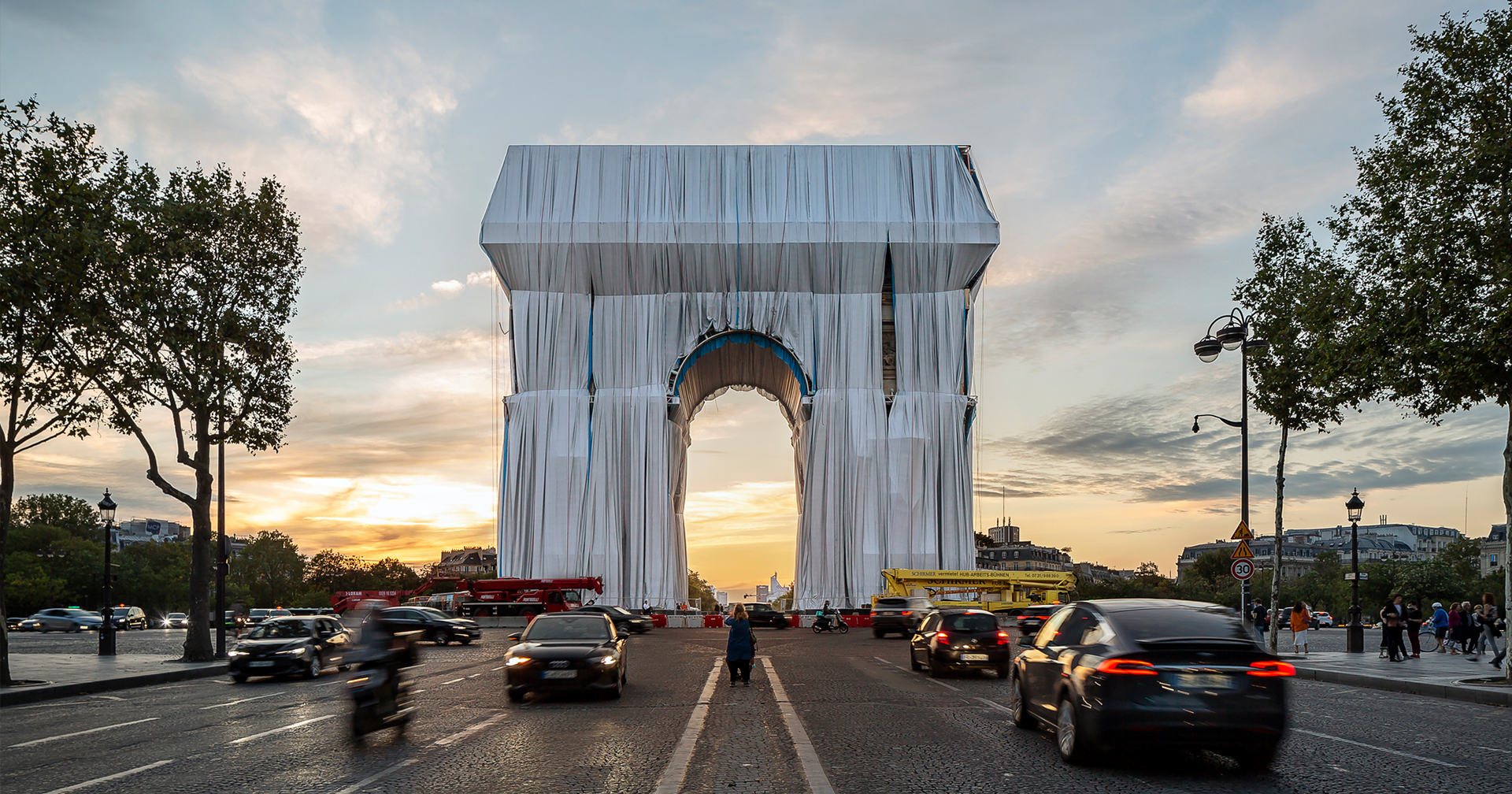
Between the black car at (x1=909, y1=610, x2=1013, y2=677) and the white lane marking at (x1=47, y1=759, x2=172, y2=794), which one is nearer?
the white lane marking at (x1=47, y1=759, x2=172, y2=794)

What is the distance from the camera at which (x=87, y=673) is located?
23.8m

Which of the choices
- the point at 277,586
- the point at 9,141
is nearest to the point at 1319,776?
the point at 9,141

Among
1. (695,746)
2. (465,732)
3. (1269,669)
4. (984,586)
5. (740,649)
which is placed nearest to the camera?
(1269,669)

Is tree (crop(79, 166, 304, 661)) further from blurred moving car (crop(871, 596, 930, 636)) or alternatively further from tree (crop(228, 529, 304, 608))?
tree (crop(228, 529, 304, 608))

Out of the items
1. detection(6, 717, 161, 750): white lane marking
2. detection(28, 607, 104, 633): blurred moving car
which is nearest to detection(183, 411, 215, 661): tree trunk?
detection(6, 717, 161, 750): white lane marking

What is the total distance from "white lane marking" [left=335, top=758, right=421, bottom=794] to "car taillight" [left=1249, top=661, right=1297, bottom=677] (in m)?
7.00

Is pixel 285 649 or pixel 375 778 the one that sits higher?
pixel 375 778

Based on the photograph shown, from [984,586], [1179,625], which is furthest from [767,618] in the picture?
[1179,625]

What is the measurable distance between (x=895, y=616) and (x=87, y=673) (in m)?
26.0

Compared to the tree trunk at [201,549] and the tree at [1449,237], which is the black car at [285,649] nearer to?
the tree trunk at [201,549]

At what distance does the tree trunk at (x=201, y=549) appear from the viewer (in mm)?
27359

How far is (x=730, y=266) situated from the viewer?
5281 cm

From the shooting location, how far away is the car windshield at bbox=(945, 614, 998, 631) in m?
21.8

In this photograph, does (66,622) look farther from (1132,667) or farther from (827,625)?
(1132,667)
